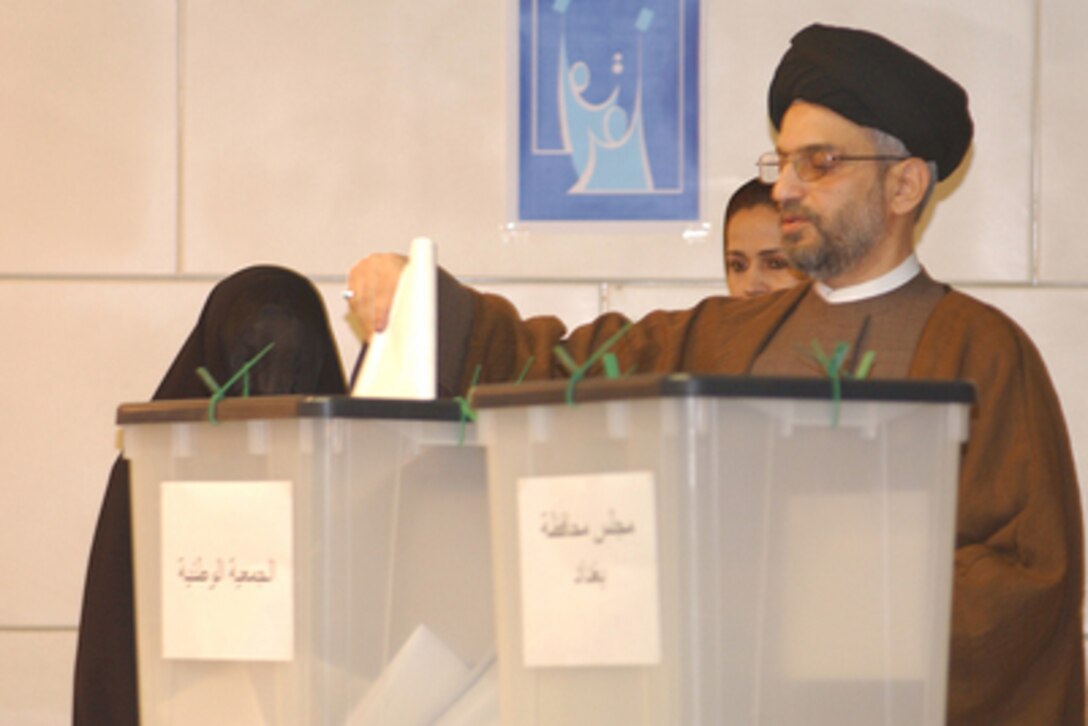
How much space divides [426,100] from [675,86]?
51 centimetres

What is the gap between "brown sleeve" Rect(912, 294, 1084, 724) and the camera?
1973mm

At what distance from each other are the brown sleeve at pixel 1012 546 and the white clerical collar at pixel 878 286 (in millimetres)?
244

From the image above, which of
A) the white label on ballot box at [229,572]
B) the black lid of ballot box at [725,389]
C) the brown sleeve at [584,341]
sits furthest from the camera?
the brown sleeve at [584,341]

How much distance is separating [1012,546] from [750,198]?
1304 millimetres

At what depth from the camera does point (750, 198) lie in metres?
3.20

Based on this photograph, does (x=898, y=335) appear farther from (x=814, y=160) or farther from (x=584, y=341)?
(x=584, y=341)

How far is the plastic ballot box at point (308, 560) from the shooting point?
4.99ft

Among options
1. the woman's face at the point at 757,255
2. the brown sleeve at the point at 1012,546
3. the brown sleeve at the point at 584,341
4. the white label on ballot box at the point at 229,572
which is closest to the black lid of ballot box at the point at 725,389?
the white label on ballot box at the point at 229,572

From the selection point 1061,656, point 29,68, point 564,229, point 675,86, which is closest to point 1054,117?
point 675,86

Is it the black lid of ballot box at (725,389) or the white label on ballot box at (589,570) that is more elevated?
the black lid of ballot box at (725,389)

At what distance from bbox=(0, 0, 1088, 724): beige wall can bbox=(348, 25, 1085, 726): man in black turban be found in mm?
729

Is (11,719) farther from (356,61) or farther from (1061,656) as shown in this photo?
(1061,656)

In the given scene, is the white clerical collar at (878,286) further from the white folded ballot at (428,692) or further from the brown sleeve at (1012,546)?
the white folded ballot at (428,692)

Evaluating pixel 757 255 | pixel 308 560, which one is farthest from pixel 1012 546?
pixel 757 255
